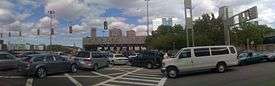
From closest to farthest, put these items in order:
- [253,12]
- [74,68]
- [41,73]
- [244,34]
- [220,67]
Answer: [41,73]
[220,67]
[74,68]
[253,12]
[244,34]

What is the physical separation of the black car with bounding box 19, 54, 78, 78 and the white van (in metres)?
6.22

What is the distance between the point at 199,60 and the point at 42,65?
9.03 meters

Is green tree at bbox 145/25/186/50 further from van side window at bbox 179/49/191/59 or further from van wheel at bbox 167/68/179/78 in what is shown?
van wheel at bbox 167/68/179/78

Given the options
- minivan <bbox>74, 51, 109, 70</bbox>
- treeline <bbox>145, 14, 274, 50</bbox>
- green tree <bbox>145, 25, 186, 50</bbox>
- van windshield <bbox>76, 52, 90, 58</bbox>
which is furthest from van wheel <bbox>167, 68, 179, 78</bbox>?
green tree <bbox>145, 25, 186, 50</bbox>

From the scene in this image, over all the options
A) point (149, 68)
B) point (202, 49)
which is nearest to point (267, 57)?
point (149, 68)

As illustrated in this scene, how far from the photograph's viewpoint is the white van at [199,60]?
81.3 ft

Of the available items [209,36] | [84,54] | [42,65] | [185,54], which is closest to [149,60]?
[84,54]

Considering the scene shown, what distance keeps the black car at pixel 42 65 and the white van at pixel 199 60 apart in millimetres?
6219

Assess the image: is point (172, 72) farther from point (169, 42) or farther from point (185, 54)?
point (169, 42)

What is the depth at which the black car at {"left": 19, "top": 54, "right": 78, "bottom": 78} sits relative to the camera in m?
23.2

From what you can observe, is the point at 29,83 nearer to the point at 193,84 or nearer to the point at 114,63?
the point at 193,84

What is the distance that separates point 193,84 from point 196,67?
5.31 meters

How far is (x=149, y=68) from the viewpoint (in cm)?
3469

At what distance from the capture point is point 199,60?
25047 millimetres
